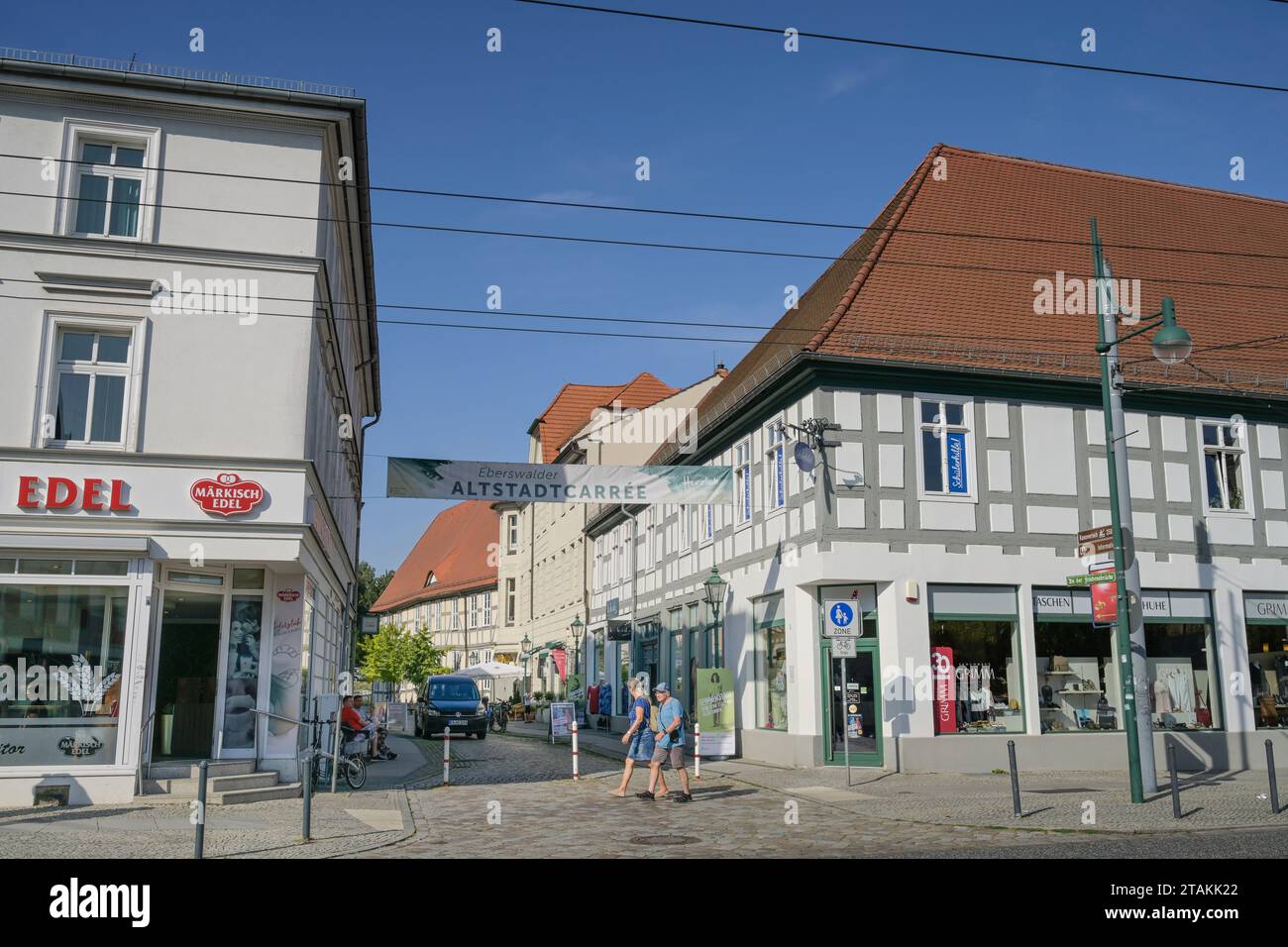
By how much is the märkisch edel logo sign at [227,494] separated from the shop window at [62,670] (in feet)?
5.49

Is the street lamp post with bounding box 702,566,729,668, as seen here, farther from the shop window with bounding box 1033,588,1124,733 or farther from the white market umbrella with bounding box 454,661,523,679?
the white market umbrella with bounding box 454,661,523,679

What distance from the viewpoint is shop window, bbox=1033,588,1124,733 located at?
22516mm

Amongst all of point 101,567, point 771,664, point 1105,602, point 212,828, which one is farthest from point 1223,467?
point 101,567

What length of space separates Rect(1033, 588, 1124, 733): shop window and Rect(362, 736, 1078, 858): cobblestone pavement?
6778 millimetres

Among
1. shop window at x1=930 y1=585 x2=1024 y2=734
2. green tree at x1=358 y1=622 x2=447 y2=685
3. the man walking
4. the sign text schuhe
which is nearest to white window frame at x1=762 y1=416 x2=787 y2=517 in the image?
shop window at x1=930 y1=585 x2=1024 y2=734

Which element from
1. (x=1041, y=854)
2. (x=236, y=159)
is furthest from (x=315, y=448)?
(x=1041, y=854)

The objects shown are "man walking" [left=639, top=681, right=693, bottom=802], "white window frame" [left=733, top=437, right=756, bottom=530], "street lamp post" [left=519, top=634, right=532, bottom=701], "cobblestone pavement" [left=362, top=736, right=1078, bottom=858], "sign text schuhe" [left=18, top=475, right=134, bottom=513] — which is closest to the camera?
"cobblestone pavement" [left=362, top=736, right=1078, bottom=858]

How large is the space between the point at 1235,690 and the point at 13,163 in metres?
24.1

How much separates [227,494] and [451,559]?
73382 millimetres

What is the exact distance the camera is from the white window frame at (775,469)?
953 inches

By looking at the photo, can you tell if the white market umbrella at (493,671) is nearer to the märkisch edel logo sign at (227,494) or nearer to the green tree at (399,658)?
the green tree at (399,658)

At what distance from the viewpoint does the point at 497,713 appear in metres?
46.8

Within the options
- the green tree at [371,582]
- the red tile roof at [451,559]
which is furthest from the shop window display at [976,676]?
the green tree at [371,582]

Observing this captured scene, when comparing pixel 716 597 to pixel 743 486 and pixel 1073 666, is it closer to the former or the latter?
pixel 743 486
